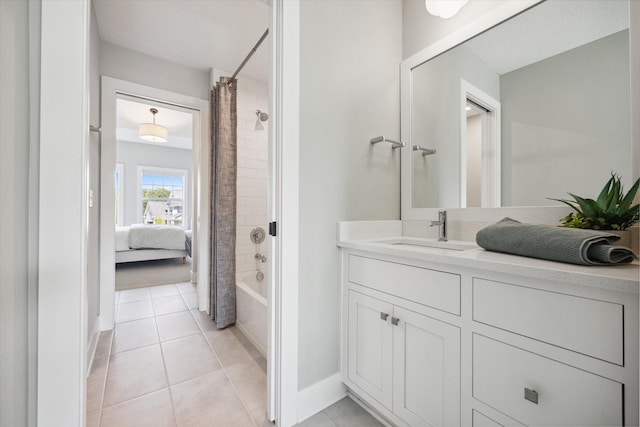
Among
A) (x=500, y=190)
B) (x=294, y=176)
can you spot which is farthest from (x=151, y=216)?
(x=500, y=190)

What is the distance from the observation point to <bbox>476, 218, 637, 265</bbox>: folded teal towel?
754mm

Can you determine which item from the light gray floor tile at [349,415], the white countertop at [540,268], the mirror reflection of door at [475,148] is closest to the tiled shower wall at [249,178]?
the light gray floor tile at [349,415]

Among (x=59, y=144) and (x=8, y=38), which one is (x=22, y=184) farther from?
(x=8, y=38)

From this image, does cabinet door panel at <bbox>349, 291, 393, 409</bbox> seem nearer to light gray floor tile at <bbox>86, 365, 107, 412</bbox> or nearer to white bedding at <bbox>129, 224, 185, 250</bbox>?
light gray floor tile at <bbox>86, 365, 107, 412</bbox>

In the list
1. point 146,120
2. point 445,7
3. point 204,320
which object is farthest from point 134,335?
point 146,120

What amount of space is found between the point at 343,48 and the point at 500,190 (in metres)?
1.14

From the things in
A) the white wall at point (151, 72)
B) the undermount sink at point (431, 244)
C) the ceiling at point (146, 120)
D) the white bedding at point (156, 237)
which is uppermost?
the ceiling at point (146, 120)

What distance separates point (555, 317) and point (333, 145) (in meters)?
1.12

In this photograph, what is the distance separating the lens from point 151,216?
22.0 feet

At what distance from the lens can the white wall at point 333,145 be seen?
135cm

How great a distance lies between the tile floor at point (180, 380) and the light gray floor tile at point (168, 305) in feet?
0.53

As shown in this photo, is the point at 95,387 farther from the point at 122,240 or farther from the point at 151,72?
the point at 122,240

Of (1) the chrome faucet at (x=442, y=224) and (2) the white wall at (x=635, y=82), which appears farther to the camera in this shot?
(1) the chrome faucet at (x=442, y=224)

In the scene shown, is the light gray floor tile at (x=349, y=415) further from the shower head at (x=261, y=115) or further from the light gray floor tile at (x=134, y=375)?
the shower head at (x=261, y=115)
